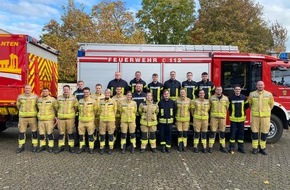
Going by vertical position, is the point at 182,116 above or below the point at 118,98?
below

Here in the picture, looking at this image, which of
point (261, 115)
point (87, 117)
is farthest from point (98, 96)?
point (261, 115)

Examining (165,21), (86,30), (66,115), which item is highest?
(165,21)

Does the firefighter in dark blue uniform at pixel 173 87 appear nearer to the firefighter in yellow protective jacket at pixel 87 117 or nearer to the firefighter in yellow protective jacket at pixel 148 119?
the firefighter in yellow protective jacket at pixel 148 119

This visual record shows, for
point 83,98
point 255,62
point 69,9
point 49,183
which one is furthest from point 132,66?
point 69,9

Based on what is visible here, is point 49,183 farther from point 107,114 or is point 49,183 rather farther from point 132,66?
point 132,66

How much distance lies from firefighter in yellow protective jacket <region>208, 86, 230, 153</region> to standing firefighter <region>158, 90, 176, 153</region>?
0.99m

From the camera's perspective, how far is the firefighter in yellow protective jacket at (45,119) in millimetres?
8094

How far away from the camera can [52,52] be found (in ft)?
35.5

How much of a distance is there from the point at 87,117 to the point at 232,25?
24102 millimetres

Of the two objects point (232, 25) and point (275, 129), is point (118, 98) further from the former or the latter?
point (232, 25)

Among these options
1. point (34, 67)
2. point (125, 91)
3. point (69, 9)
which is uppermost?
point (69, 9)

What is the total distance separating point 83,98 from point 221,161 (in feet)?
11.9

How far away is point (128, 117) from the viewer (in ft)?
26.4

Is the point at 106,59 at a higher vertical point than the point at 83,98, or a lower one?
higher
